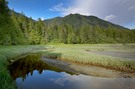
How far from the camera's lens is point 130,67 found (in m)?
21.0

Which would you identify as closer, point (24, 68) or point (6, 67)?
point (6, 67)

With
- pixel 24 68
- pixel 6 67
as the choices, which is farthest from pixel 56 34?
pixel 6 67

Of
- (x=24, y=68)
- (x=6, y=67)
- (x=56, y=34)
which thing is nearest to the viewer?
(x=6, y=67)

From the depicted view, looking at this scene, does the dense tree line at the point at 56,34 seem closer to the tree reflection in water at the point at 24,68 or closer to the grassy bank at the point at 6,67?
the grassy bank at the point at 6,67

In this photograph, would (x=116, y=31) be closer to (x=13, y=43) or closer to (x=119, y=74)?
(x=13, y=43)

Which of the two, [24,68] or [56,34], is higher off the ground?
[56,34]

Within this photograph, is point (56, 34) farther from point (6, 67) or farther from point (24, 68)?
point (6, 67)

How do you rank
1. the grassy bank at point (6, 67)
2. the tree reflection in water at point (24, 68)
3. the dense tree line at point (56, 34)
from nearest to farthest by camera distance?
the grassy bank at point (6, 67) < the tree reflection in water at point (24, 68) < the dense tree line at point (56, 34)

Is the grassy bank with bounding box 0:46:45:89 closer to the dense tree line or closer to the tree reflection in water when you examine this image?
the tree reflection in water

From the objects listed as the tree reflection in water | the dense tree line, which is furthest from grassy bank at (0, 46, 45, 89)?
the dense tree line

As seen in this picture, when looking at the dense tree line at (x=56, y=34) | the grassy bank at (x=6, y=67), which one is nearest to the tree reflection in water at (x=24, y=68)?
the grassy bank at (x=6, y=67)

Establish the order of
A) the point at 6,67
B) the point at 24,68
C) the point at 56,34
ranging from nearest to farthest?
the point at 6,67 < the point at 24,68 < the point at 56,34

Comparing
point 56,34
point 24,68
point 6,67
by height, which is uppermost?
point 56,34

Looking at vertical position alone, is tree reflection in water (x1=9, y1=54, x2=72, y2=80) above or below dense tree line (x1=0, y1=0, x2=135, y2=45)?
below
